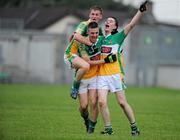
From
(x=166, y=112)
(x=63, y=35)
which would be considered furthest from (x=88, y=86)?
(x=63, y=35)

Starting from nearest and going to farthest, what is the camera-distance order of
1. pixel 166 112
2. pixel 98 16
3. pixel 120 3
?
1. pixel 98 16
2. pixel 166 112
3. pixel 120 3

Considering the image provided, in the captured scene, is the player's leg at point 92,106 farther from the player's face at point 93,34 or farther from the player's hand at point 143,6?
the player's hand at point 143,6

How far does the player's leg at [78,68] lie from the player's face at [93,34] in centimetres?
44

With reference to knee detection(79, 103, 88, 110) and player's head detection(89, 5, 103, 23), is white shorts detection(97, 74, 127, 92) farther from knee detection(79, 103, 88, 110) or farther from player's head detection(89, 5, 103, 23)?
player's head detection(89, 5, 103, 23)

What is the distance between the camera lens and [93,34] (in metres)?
14.3

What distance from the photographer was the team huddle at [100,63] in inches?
564

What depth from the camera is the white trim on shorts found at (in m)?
14.6

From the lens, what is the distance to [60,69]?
56.4 metres

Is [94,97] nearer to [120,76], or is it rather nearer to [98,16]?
[120,76]

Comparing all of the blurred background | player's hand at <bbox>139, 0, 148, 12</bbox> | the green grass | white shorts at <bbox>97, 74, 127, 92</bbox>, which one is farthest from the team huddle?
the blurred background

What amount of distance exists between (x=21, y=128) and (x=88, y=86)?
1707 mm

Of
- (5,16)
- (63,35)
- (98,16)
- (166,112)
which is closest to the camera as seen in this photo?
(98,16)

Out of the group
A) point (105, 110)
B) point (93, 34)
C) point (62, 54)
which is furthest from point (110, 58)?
point (62, 54)

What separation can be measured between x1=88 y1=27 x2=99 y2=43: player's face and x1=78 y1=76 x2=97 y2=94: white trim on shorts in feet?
2.48
